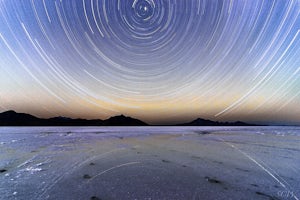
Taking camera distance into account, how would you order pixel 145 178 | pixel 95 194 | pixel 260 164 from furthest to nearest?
pixel 260 164
pixel 145 178
pixel 95 194

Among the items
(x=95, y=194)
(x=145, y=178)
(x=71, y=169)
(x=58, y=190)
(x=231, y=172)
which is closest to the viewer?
A: (x=95, y=194)

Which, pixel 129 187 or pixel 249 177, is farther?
pixel 249 177

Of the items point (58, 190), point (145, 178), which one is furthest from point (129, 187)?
point (58, 190)

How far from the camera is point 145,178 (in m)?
5.78

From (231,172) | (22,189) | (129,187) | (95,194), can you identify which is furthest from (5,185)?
(231,172)

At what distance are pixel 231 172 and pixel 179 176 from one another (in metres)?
1.97

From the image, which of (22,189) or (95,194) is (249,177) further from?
(22,189)

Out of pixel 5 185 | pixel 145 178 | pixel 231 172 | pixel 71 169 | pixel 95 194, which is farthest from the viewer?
pixel 71 169

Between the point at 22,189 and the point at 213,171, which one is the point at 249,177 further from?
the point at 22,189

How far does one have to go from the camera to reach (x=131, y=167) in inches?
283

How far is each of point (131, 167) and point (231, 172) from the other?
12.1ft

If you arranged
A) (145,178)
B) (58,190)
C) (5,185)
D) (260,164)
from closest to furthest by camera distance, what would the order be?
(58,190)
(5,185)
(145,178)
(260,164)

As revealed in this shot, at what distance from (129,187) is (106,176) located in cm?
134

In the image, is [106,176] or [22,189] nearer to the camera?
[22,189]
